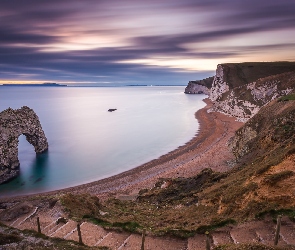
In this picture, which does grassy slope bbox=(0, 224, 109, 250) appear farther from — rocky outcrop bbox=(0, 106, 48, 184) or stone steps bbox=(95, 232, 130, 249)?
rocky outcrop bbox=(0, 106, 48, 184)

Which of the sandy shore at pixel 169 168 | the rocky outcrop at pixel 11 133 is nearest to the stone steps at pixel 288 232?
the sandy shore at pixel 169 168

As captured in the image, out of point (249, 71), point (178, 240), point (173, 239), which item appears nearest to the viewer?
point (178, 240)

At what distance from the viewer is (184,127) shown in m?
81.4

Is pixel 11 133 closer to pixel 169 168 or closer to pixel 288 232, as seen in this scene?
pixel 169 168

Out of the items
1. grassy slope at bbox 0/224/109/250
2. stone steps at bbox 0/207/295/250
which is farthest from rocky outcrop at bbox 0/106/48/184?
grassy slope at bbox 0/224/109/250

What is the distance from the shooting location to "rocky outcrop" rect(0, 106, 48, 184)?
39562mm

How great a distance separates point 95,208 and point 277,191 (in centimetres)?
1284

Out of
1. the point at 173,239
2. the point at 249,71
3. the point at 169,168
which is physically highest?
the point at 249,71

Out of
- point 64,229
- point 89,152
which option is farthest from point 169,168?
point 64,229

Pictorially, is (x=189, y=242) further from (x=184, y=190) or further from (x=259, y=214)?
(x=184, y=190)

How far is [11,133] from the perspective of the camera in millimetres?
42000

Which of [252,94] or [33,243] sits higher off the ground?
[252,94]

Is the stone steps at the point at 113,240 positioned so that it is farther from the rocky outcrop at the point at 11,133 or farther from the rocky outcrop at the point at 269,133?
the rocky outcrop at the point at 11,133

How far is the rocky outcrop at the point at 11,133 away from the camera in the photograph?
39.6 m
